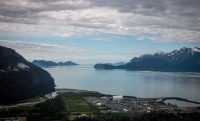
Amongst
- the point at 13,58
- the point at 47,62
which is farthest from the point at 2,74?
the point at 47,62

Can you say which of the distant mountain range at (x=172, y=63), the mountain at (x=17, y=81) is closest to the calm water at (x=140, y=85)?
the mountain at (x=17, y=81)

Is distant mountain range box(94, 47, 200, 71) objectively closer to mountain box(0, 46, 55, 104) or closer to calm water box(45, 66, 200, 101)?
calm water box(45, 66, 200, 101)

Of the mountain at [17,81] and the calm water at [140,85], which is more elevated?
the mountain at [17,81]

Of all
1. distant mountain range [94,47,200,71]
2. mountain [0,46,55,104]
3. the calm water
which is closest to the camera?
mountain [0,46,55,104]

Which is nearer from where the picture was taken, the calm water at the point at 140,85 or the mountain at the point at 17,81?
the mountain at the point at 17,81

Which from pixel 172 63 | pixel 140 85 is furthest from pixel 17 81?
pixel 172 63

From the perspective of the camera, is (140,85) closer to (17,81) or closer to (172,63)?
(17,81)

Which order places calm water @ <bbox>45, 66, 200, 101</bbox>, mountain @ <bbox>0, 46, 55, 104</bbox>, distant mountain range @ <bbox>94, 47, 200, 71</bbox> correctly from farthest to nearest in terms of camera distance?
distant mountain range @ <bbox>94, 47, 200, 71</bbox>
calm water @ <bbox>45, 66, 200, 101</bbox>
mountain @ <bbox>0, 46, 55, 104</bbox>

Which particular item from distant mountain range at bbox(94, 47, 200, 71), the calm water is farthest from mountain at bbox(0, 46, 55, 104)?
distant mountain range at bbox(94, 47, 200, 71)

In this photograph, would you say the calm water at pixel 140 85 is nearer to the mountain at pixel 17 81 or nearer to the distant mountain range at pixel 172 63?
the mountain at pixel 17 81
